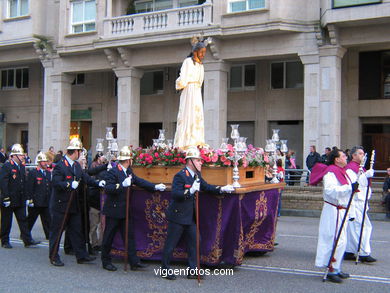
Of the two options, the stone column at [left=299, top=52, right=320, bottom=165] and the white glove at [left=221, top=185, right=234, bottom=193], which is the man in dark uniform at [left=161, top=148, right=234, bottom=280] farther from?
the stone column at [left=299, top=52, right=320, bottom=165]

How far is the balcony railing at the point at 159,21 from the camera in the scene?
23.6m

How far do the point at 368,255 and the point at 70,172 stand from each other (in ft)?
18.1

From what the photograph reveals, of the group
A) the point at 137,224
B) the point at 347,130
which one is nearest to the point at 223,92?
the point at 347,130

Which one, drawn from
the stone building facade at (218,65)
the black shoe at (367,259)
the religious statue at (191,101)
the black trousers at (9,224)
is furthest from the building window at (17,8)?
the black shoe at (367,259)

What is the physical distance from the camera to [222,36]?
23031 mm

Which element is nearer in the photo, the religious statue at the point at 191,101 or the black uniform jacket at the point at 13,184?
the religious statue at the point at 191,101

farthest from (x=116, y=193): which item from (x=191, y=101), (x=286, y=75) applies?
(x=286, y=75)

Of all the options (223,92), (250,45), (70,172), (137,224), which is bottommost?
(137,224)

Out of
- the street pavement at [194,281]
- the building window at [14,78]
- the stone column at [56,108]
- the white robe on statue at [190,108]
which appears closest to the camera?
the street pavement at [194,281]

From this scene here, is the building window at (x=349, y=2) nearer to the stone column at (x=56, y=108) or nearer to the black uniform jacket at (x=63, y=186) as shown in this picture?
the stone column at (x=56, y=108)

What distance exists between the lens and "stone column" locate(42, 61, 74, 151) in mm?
28375

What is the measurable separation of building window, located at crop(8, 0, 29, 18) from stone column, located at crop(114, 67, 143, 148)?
7377mm

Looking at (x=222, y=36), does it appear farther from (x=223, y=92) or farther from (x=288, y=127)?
(x=288, y=127)

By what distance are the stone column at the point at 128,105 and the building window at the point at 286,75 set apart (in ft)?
22.0
